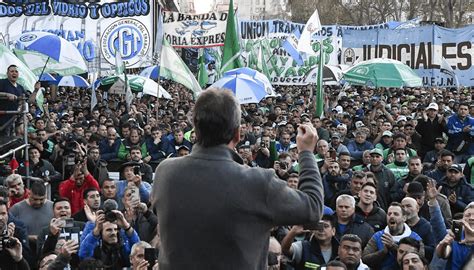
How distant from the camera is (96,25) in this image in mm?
21172

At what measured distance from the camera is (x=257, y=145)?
13219 millimetres

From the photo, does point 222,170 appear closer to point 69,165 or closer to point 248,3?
point 69,165

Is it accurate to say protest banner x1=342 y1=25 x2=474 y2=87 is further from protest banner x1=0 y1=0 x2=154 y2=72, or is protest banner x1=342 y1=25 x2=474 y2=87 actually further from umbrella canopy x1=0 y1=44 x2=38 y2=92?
umbrella canopy x1=0 y1=44 x2=38 y2=92

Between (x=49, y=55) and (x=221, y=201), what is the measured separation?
12.0 metres

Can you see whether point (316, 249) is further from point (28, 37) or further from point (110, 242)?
point (28, 37)

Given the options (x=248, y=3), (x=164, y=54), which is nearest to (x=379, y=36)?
(x=164, y=54)

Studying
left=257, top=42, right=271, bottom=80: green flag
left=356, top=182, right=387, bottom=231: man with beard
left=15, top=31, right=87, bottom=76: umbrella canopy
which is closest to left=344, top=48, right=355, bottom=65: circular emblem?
left=257, top=42, right=271, bottom=80: green flag

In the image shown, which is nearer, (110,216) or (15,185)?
(110,216)

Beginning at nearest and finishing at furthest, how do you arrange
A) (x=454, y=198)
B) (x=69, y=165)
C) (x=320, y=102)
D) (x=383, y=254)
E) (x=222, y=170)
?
(x=222, y=170)
(x=383, y=254)
(x=454, y=198)
(x=69, y=165)
(x=320, y=102)

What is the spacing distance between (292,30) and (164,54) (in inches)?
464

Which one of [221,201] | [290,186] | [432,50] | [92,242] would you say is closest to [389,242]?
[290,186]

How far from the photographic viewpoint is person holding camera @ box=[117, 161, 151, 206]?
8.80m

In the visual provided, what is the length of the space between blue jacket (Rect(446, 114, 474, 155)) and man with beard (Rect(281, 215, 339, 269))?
633cm

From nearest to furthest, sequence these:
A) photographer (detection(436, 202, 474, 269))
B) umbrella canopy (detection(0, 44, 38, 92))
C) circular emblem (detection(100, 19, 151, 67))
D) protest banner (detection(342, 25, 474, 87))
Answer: photographer (detection(436, 202, 474, 269)) → umbrella canopy (detection(0, 44, 38, 92)) → circular emblem (detection(100, 19, 151, 67)) → protest banner (detection(342, 25, 474, 87))
